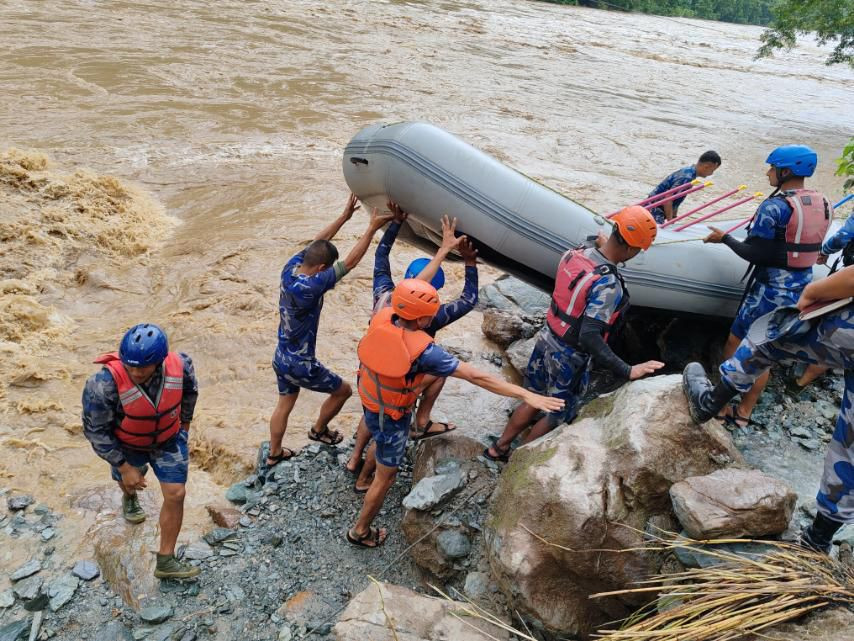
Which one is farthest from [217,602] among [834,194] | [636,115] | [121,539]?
[636,115]

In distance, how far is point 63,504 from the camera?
3508mm

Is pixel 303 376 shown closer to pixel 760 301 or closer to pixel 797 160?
pixel 760 301

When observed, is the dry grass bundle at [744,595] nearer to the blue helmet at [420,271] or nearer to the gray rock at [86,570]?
the blue helmet at [420,271]

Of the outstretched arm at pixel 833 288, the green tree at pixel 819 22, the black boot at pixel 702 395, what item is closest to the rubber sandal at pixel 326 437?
the black boot at pixel 702 395

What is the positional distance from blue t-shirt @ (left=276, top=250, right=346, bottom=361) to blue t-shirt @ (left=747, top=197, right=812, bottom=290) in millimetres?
2187

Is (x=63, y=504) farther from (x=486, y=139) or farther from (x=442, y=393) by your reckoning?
(x=486, y=139)

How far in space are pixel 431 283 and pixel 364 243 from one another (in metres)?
0.46

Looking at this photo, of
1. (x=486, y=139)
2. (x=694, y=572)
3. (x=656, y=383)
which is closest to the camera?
(x=694, y=572)

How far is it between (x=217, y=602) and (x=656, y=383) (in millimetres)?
2209

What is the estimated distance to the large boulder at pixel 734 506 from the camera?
7.25 feet

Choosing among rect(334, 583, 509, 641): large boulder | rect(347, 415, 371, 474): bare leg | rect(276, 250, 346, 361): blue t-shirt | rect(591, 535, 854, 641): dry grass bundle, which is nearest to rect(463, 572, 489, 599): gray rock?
rect(334, 583, 509, 641): large boulder

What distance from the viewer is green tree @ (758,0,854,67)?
39.5 ft

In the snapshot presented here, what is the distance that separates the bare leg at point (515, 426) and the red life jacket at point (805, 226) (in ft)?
5.04

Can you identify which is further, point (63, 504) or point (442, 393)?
point (442, 393)
